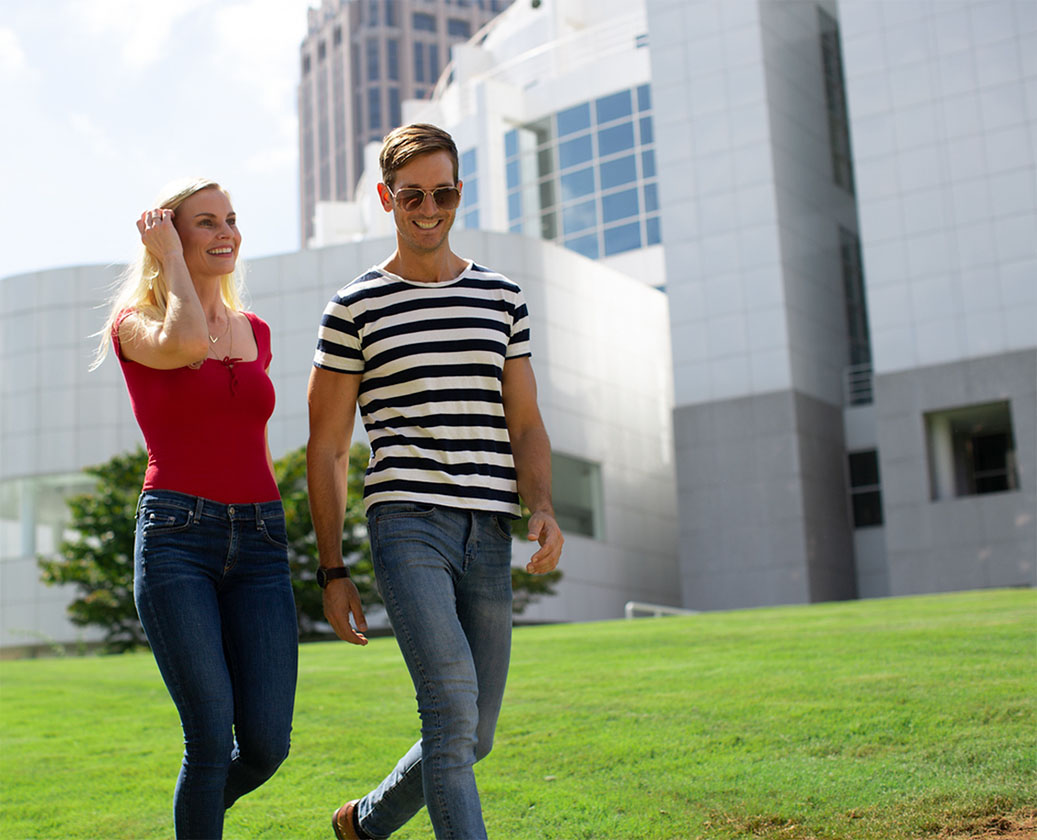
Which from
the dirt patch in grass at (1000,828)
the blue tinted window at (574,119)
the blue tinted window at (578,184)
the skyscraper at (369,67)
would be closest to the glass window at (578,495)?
the blue tinted window at (578,184)

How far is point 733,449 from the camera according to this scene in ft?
103

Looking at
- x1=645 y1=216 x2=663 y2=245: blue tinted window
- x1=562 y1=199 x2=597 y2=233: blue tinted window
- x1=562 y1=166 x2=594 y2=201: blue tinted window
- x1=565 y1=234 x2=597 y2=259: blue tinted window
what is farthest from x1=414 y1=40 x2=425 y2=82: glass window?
x1=645 y1=216 x2=663 y2=245: blue tinted window

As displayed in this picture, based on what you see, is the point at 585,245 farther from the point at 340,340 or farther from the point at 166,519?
the point at 166,519

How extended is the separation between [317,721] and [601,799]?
2.90 meters

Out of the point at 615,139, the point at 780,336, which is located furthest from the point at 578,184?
the point at 780,336

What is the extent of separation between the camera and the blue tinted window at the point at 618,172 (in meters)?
38.9

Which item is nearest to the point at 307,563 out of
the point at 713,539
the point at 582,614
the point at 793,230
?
the point at 582,614

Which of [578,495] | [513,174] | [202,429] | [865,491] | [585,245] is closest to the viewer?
[202,429]

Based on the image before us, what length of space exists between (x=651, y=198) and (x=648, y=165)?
0.95m

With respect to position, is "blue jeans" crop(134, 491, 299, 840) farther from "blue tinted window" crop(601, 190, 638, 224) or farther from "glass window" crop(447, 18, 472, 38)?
"glass window" crop(447, 18, 472, 38)

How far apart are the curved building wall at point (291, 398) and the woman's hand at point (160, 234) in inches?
1040

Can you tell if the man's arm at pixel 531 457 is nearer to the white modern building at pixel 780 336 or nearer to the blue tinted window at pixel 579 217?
the white modern building at pixel 780 336

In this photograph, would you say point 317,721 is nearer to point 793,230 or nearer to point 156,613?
point 156,613

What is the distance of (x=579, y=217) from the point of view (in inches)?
1577
